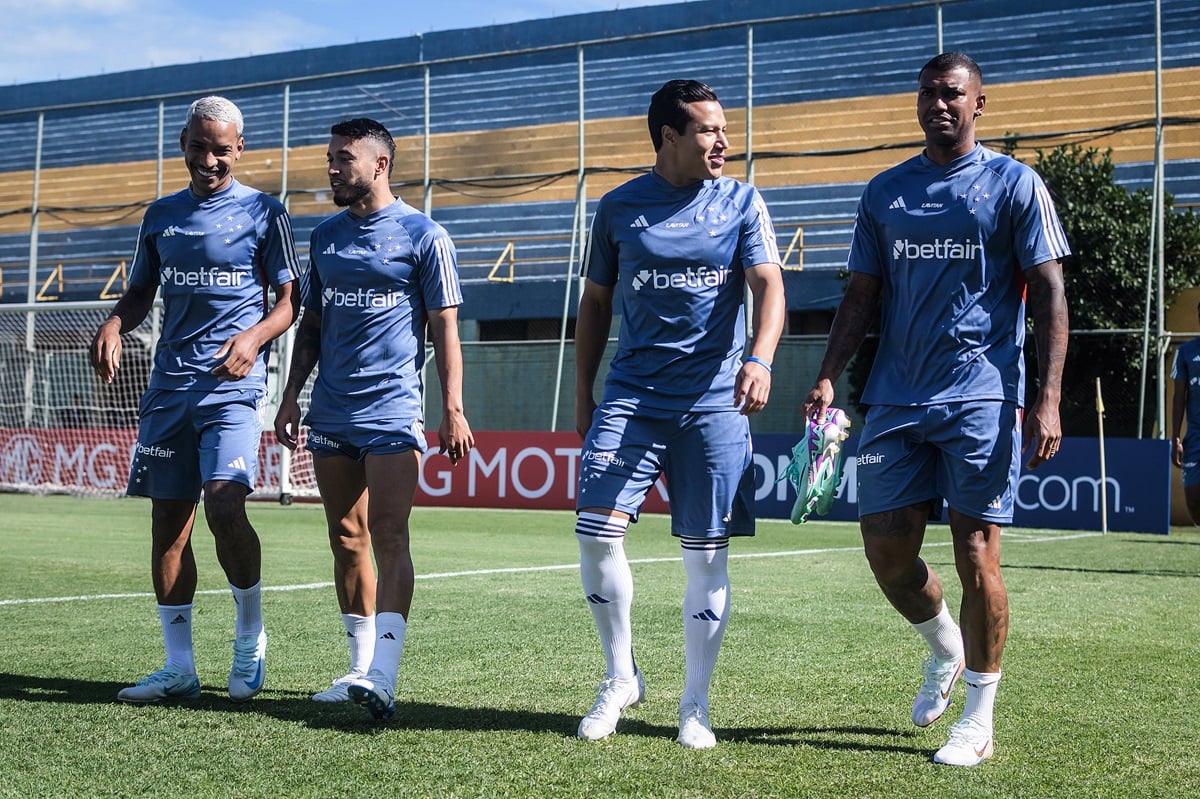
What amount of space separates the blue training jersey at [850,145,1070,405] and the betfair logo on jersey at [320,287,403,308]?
171cm

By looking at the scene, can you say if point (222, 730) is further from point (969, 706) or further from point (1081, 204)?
point (1081, 204)

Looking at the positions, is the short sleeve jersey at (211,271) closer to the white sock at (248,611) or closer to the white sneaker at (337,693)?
the white sock at (248,611)

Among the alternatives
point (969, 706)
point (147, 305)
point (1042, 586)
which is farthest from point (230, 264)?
point (1042, 586)

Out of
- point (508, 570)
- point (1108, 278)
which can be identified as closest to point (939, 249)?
point (508, 570)

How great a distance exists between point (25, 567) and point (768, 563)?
542cm

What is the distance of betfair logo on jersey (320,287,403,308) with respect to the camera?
468cm

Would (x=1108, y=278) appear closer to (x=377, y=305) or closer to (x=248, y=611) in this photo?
(x=377, y=305)

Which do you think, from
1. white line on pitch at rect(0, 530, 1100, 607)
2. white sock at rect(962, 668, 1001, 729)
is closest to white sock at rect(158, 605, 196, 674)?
white sock at rect(962, 668, 1001, 729)

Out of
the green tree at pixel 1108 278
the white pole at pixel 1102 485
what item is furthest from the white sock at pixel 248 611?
the green tree at pixel 1108 278

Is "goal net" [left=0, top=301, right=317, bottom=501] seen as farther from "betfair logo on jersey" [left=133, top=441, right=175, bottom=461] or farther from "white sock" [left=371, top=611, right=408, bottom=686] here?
"white sock" [left=371, top=611, right=408, bottom=686]

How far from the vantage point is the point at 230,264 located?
4.88 m

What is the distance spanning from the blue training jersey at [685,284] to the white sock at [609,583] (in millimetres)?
423

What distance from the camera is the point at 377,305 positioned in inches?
184

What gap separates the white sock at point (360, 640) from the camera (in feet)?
15.7
